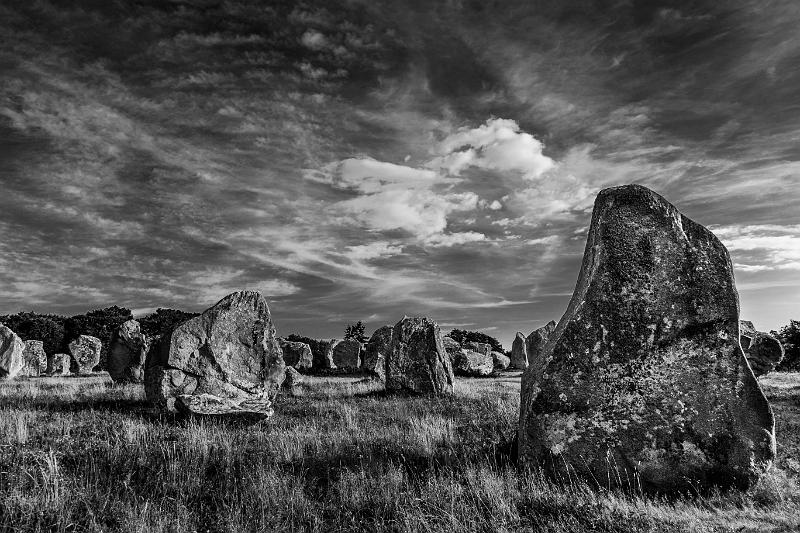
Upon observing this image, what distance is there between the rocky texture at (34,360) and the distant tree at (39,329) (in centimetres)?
1977

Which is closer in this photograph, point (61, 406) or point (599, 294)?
point (599, 294)

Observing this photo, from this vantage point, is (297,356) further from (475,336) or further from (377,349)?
(475,336)

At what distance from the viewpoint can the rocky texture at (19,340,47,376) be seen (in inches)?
1383

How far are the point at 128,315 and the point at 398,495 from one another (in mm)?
66714

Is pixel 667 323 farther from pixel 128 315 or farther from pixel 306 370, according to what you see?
pixel 128 315

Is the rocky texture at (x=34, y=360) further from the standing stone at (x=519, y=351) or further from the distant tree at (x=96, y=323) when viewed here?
the standing stone at (x=519, y=351)

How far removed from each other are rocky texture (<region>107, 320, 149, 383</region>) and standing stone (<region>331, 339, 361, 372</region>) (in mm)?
20230

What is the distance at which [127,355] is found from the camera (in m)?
25.9

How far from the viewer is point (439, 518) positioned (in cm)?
596

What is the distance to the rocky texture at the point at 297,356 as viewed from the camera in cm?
4091

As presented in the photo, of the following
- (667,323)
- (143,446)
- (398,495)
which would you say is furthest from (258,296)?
(667,323)

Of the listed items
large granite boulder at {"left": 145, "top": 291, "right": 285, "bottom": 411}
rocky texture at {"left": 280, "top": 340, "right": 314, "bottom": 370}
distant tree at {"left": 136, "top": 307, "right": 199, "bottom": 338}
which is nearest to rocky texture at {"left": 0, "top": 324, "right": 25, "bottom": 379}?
rocky texture at {"left": 280, "top": 340, "right": 314, "bottom": 370}

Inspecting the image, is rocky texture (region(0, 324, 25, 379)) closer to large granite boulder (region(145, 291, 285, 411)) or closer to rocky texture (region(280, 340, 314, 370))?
rocky texture (region(280, 340, 314, 370))

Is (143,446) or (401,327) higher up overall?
(401,327)
